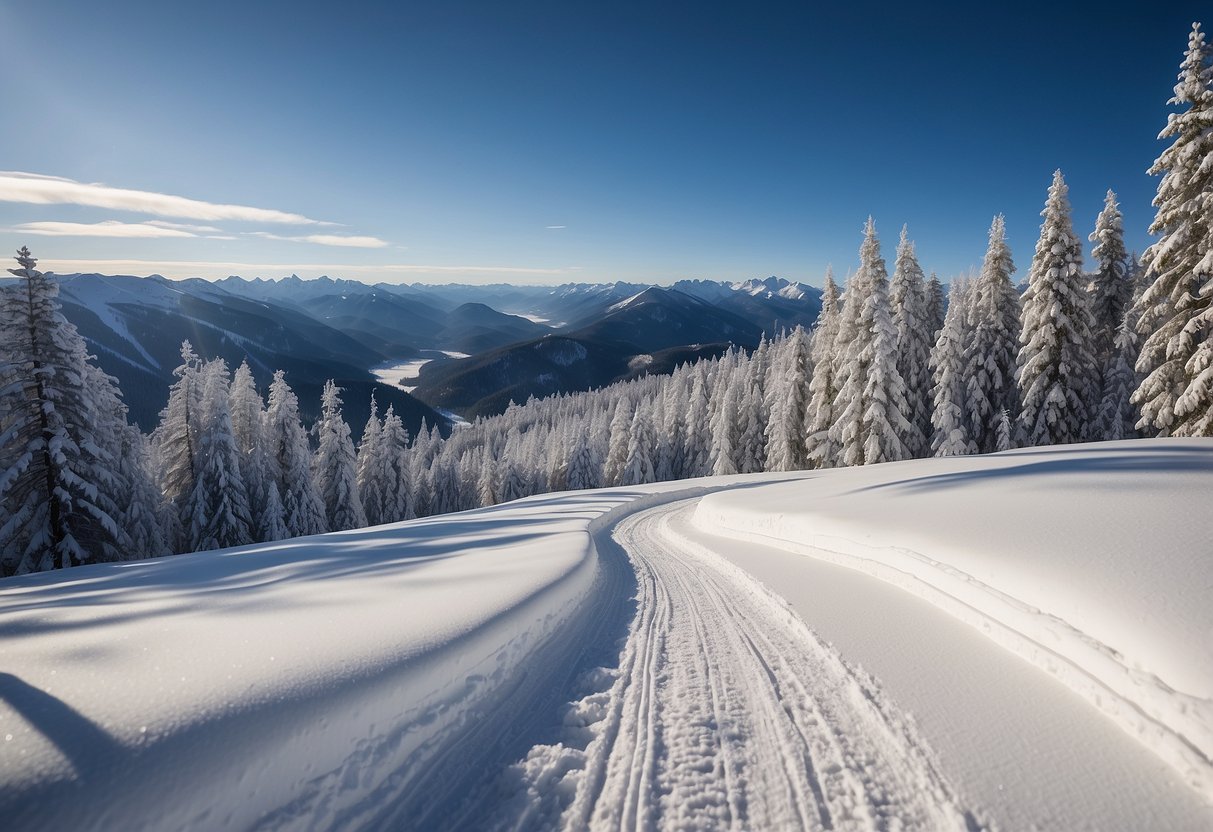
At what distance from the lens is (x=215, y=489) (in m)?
23.7

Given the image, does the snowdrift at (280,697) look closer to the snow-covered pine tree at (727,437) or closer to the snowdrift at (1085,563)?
the snowdrift at (1085,563)

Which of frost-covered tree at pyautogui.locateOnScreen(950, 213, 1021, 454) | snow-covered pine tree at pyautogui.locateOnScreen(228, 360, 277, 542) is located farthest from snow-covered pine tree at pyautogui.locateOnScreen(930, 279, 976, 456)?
snow-covered pine tree at pyautogui.locateOnScreen(228, 360, 277, 542)

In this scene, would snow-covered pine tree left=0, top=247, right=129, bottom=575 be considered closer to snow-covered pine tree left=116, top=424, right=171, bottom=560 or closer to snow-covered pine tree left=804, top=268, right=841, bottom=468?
snow-covered pine tree left=116, top=424, right=171, bottom=560

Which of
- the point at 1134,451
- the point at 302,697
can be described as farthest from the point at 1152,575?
the point at 1134,451

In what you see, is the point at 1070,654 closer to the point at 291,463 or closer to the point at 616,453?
the point at 291,463

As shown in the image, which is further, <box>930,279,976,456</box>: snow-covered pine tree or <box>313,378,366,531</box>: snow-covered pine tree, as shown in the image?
<box>313,378,366,531</box>: snow-covered pine tree

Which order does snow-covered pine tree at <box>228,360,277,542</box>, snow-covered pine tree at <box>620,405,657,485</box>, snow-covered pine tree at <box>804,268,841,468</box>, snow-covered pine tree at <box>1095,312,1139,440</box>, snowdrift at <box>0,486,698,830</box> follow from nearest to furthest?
snowdrift at <box>0,486,698,830</box> → snow-covered pine tree at <box>1095,312,1139,440</box> → snow-covered pine tree at <box>228,360,277,542</box> → snow-covered pine tree at <box>804,268,841,468</box> → snow-covered pine tree at <box>620,405,657,485</box>

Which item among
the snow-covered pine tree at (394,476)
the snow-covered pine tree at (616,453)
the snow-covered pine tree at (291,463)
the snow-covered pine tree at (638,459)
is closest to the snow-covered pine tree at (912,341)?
the snow-covered pine tree at (638,459)

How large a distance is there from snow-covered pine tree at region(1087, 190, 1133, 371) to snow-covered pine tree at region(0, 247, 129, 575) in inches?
1747

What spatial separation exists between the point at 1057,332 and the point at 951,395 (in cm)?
492

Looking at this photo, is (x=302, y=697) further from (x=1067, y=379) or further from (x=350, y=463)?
(x=350, y=463)

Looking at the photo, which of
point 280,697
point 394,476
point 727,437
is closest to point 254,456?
point 394,476

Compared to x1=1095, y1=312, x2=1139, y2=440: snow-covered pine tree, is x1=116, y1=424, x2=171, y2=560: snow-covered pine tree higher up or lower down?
lower down

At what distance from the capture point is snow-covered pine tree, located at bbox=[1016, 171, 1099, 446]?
22547mm
